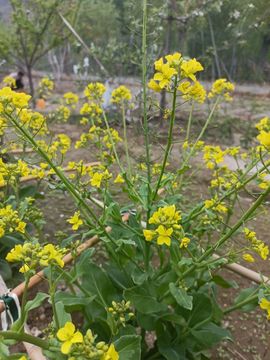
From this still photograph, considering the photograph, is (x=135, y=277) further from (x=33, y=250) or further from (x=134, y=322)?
(x=33, y=250)

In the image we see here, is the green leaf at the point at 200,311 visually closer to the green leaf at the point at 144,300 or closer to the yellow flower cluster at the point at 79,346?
the green leaf at the point at 144,300

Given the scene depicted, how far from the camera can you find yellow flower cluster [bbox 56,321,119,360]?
791mm

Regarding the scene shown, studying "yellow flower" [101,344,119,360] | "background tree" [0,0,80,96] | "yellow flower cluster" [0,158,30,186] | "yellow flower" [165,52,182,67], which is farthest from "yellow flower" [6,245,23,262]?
"background tree" [0,0,80,96]

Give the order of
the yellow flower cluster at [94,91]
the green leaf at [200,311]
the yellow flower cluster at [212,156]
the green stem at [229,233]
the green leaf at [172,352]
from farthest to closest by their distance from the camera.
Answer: the yellow flower cluster at [94,91]
the yellow flower cluster at [212,156]
the green leaf at [200,311]
the green leaf at [172,352]
the green stem at [229,233]

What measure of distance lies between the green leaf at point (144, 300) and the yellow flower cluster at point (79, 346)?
0.63 metres

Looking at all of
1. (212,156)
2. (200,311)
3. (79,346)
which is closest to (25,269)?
(79,346)

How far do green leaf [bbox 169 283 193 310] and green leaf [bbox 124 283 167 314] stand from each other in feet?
0.54

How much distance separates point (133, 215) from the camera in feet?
5.69

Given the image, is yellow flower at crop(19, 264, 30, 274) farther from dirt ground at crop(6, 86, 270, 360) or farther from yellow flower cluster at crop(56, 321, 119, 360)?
dirt ground at crop(6, 86, 270, 360)

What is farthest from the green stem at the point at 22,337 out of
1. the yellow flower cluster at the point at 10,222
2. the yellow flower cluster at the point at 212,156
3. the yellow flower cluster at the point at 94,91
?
the yellow flower cluster at the point at 94,91

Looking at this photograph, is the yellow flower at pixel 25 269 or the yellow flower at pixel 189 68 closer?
the yellow flower at pixel 25 269

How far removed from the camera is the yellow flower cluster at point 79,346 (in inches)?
31.1

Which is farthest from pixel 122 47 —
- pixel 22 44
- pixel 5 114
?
pixel 5 114

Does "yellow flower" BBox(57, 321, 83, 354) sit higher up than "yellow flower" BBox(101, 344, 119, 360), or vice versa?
"yellow flower" BBox(57, 321, 83, 354)
